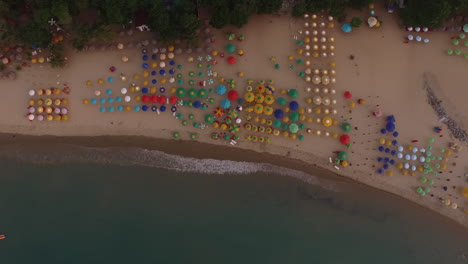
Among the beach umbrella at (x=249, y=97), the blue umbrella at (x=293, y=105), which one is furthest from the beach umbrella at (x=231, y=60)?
the blue umbrella at (x=293, y=105)

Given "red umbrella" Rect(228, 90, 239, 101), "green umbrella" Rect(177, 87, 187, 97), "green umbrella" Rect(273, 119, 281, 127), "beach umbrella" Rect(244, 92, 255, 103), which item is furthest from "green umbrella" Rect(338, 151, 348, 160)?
"green umbrella" Rect(177, 87, 187, 97)

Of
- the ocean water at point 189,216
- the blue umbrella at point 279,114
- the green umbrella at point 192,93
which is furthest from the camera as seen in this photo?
the ocean water at point 189,216

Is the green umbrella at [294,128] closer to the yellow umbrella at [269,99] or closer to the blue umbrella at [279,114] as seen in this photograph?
the blue umbrella at [279,114]

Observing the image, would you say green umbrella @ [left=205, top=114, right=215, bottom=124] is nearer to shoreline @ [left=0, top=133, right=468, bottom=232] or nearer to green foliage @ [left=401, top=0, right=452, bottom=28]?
shoreline @ [left=0, top=133, right=468, bottom=232]

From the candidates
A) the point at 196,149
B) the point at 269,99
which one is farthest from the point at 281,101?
the point at 196,149

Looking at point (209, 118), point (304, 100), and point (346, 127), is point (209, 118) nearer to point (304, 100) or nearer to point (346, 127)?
point (304, 100)

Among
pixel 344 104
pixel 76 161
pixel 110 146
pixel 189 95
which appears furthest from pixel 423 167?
pixel 76 161

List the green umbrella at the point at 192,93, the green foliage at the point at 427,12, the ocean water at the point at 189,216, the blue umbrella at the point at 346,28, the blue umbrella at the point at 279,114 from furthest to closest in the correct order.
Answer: the ocean water at the point at 189,216 < the blue umbrella at the point at 346,28 < the green umbrella at the point at 192,93 < the blue umbrella at the point at 279,114 < the green foliage at the point at 427,12
